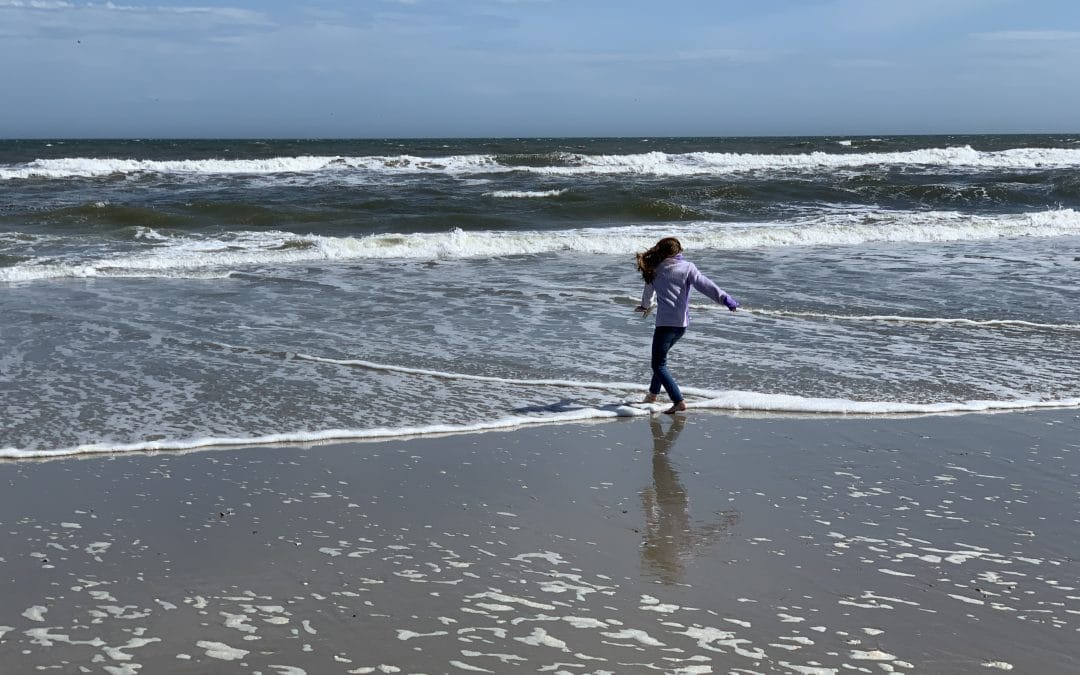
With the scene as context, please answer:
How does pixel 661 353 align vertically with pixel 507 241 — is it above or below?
below

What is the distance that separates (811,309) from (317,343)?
585cm

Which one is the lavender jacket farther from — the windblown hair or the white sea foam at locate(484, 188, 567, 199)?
the white sea foam at locate(484, 188, 567, 199)

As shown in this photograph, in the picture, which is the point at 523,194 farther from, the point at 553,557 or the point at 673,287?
the point at 553,557

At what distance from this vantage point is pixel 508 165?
4403 cm

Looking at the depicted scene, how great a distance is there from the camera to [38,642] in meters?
3.74

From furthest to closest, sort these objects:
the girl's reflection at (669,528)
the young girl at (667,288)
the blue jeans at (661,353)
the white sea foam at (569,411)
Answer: the young girl at (667,288) → the blue jeans at (661,353) → the white sea foam at (569,411) → the girl's reflection at (669,528)

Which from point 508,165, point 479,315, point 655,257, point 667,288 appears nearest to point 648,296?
point 667,288

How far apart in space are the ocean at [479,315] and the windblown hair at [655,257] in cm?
97

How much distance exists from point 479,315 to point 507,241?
7626mm

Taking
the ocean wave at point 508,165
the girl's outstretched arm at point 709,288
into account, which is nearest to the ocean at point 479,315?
the girl's outstretched arm at point 709,288

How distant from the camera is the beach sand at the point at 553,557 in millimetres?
3721

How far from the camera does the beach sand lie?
3.72 meters

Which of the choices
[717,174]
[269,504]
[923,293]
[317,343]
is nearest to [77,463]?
[269,504]

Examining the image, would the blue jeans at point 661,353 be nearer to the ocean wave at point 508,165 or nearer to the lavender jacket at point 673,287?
the lavender jacket at point 673,287
